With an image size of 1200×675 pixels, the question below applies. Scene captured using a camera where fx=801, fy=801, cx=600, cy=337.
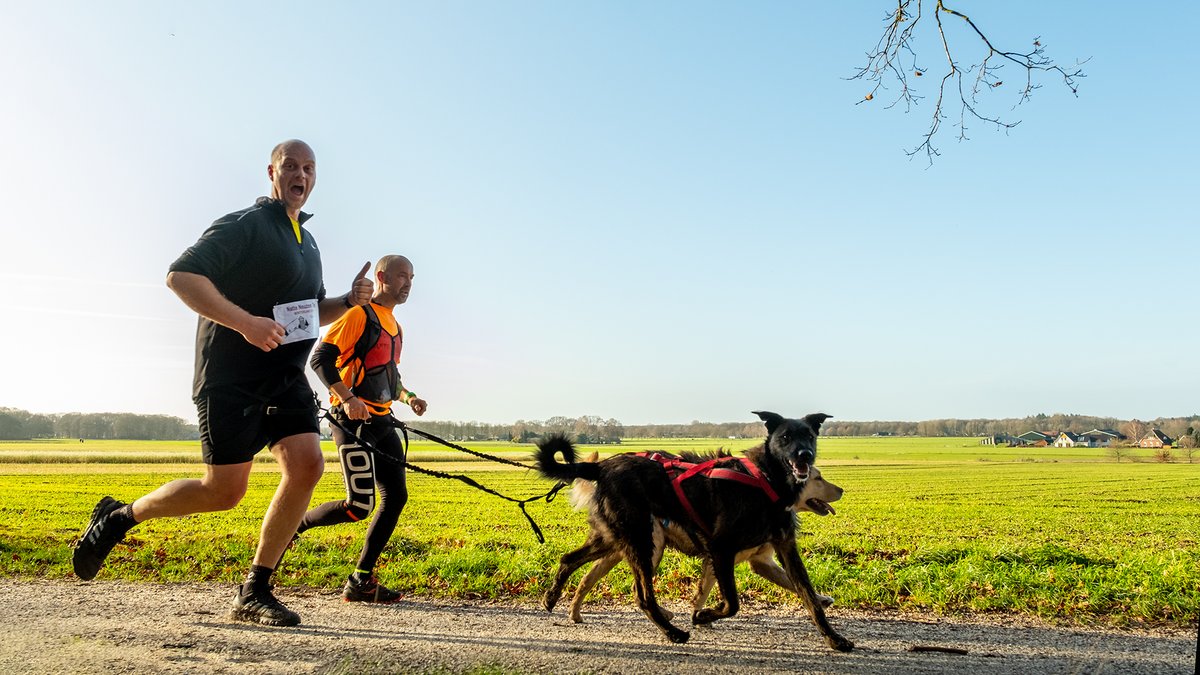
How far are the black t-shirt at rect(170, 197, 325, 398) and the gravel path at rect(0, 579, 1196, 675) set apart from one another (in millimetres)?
1485

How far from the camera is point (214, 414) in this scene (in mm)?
4797

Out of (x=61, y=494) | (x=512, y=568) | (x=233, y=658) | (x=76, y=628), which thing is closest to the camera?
(x=233, y=658)

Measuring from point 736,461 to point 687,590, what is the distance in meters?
1.41

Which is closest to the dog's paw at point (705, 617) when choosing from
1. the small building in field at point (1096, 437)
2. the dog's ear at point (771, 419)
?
the dog's ear at point (771, 419)

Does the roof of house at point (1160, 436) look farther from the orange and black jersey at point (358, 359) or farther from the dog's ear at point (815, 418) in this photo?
the orange and black jersey at point (358, 359)

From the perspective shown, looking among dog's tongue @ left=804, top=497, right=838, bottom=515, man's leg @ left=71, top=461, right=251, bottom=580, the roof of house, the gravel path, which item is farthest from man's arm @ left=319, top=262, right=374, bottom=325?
the roof of house

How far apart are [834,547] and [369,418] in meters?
6.77

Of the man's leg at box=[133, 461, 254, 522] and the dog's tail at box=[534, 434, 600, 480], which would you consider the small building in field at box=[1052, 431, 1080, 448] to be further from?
the man's leg at box=[133, 461, 254, 522]

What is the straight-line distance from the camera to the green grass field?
18.4 ft

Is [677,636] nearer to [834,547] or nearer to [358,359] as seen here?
[358,359]

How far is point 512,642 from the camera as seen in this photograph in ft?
15.0

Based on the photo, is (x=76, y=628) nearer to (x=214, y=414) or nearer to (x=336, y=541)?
(x=214, y=414)

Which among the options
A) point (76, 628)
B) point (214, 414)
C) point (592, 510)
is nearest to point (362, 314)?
point (214, 414)

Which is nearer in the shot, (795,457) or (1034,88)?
(795,457)
